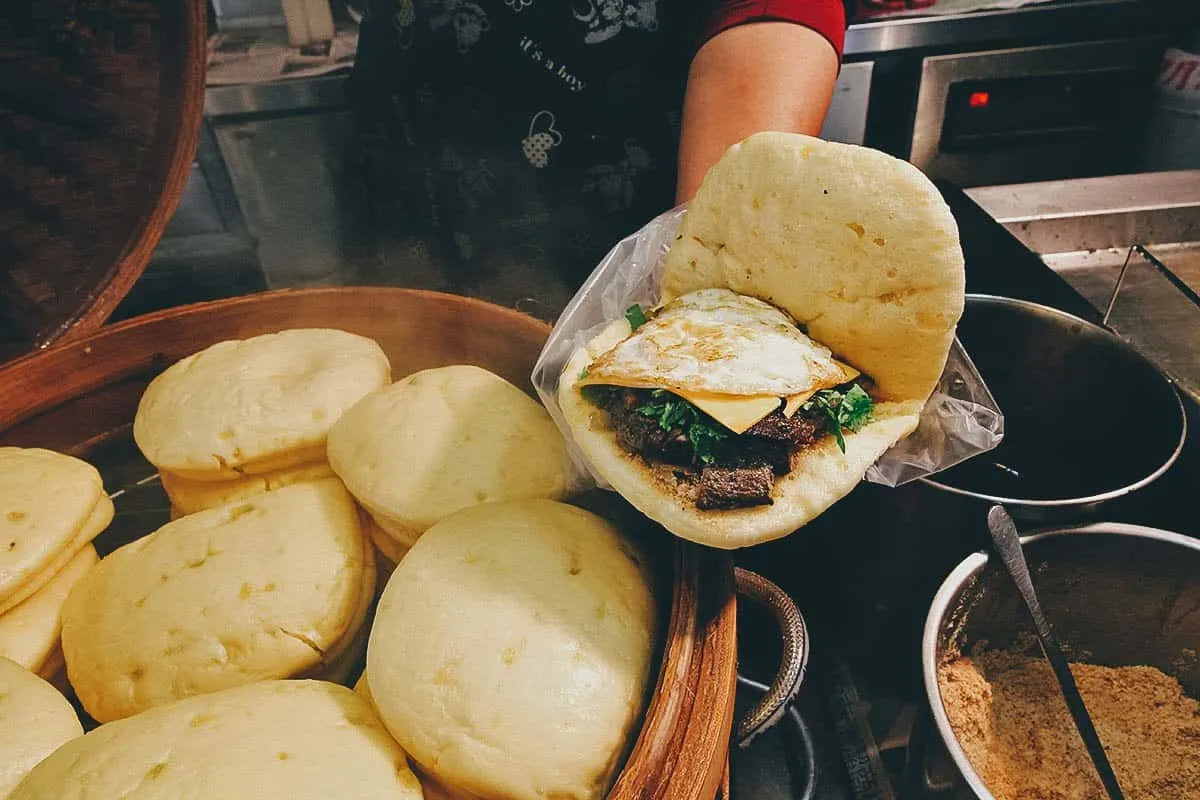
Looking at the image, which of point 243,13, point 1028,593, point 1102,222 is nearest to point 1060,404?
point 1028,593

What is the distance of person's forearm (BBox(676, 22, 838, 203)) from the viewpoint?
2.16 meters

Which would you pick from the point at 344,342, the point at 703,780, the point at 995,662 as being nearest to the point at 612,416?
the point at 703,780

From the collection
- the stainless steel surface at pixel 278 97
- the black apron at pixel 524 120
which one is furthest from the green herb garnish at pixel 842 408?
the stainless steel surface at pixel 278 97

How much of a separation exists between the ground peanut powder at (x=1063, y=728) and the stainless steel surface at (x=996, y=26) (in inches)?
118

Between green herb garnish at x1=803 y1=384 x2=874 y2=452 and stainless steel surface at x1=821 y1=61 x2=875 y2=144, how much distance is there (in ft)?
8.25

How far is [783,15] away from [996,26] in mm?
1962

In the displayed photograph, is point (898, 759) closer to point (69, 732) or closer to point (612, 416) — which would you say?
point (612, 416)

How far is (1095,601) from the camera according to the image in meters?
1.59

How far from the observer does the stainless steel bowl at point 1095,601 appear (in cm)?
148

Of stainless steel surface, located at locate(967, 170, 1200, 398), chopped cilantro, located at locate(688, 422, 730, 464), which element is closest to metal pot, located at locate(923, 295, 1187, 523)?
chopped cilantro, located at locate(688, 422, 730, 464)

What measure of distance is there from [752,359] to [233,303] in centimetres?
171

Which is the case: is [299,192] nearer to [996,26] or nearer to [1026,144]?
[996,26]

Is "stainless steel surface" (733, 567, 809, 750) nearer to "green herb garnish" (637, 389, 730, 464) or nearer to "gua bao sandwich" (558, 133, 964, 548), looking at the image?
"gua bao sandwich" (558, 133, 964, 548)

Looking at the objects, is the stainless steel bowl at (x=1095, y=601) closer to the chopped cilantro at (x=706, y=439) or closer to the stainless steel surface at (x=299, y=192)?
the chopped cilantro at (x=706, y=439)
